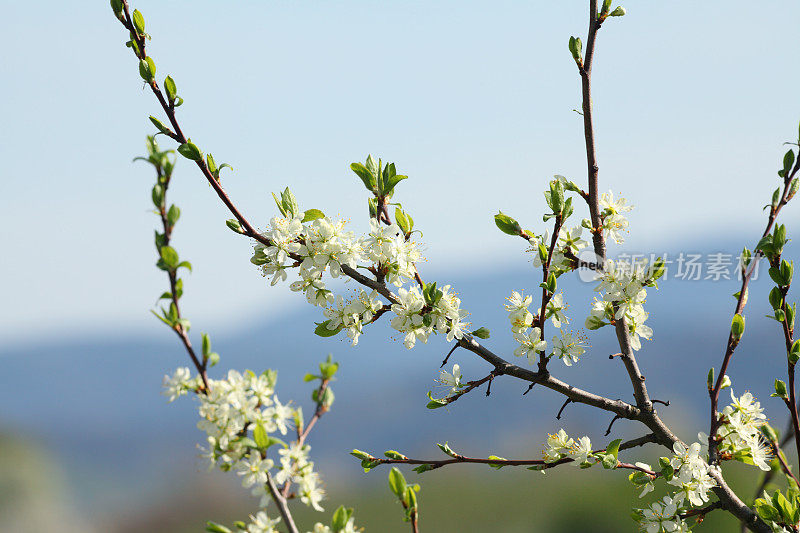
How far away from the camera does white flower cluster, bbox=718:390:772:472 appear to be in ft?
4.48

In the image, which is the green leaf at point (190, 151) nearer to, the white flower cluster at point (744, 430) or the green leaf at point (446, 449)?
the green leaf at point (446, 449)

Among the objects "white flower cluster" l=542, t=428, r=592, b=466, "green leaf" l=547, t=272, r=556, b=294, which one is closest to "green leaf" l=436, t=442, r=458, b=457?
"white flower cluster" l=542, t=428, r=592, b=466

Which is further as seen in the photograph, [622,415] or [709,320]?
[709,320]

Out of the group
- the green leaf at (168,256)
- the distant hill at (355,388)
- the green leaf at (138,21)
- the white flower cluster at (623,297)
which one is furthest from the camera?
the distant hill at (355,388)

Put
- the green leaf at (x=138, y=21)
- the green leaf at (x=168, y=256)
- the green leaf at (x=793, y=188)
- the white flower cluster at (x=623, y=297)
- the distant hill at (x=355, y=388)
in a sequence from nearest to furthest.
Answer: the green leaf at (x=168, y=256) < the green leaf at (x=138, y=21) < the white flower cluster at (x=623, y=297) < the green leaf at (x=793, y=188) < the distant hill at (x=355, y=388)

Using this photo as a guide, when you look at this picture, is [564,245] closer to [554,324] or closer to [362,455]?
[554,324]

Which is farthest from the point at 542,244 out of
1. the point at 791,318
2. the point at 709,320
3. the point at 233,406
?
the point at 709,320

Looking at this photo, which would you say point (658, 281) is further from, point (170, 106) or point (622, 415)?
point (170, 106)

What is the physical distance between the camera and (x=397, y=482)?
1.07 metres

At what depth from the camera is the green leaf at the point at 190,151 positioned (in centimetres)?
121

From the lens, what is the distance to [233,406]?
1.15 meters

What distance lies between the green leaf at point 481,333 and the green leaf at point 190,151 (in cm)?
69

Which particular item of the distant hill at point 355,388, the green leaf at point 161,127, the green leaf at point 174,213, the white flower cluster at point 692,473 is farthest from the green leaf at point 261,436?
the distant hill at point 355,388

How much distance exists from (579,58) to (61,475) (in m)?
12.6
